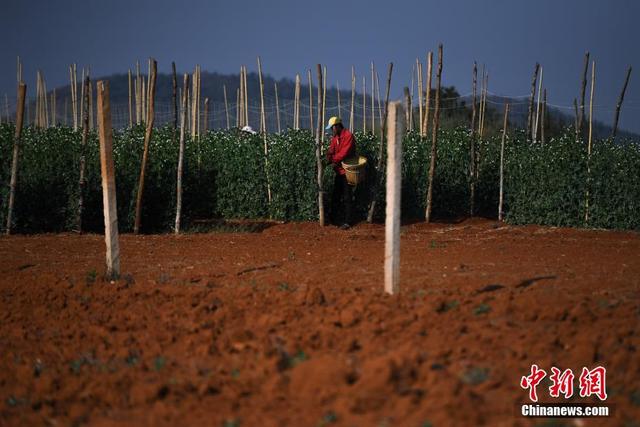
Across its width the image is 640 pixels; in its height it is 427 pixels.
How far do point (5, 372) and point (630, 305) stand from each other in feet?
17.1

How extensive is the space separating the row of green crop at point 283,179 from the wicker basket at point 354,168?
1479mm

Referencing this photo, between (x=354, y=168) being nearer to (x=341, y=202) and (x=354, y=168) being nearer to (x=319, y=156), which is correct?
(x=319, y=156)

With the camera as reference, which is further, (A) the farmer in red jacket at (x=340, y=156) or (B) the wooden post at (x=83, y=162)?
(A) the farmer in red jacket at (x=340, y=156)

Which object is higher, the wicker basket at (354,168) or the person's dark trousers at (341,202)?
the wicker basket at (354,168)

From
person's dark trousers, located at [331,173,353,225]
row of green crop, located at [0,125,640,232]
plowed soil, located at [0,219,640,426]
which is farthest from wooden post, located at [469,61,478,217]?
A: plowed soil, located at [0,219,640,426]

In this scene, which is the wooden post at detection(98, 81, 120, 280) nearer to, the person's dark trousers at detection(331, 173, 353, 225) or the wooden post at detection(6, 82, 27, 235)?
the wooden post at detection(6, 82, 27, 235)

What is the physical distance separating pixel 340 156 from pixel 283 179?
2.11 m

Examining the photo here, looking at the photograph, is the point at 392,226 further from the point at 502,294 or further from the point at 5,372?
the point at 5,372

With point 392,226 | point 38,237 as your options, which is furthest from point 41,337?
point 38,237

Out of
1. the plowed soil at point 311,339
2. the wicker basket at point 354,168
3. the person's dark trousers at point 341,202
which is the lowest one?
the plowed soil at point 311,339

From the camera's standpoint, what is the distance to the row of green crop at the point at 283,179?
1424 centimetres

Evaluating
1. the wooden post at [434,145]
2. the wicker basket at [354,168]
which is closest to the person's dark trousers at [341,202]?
the wicker basket at [354,168]

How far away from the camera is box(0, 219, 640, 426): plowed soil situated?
4.46 m

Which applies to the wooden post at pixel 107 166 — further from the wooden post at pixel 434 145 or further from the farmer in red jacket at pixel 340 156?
the wooden post at pixel 434 145
